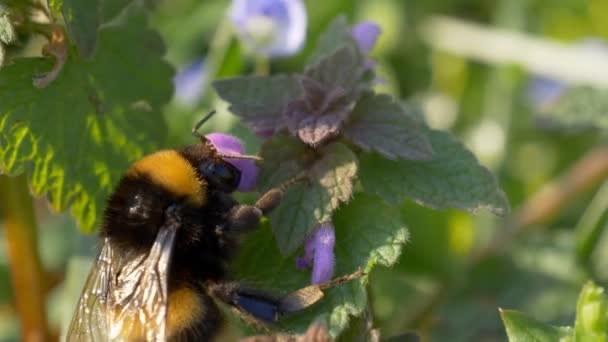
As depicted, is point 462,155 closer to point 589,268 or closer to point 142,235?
point 142,235

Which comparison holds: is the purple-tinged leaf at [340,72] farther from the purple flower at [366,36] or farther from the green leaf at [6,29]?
the green leaf at [6,29]

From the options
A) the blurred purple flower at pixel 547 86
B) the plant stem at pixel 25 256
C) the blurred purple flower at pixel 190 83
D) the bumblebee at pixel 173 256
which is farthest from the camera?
the blurred purple flower at pixel 547 86

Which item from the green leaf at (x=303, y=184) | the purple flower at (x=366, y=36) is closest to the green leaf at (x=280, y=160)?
the green leaf at (x=303, y=184)

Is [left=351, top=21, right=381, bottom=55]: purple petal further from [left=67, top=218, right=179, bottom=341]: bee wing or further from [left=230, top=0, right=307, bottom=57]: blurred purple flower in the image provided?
[left=67, top=218, right=179, bottom=341]: bee wing

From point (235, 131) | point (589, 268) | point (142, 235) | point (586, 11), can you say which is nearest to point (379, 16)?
point (586, 11)

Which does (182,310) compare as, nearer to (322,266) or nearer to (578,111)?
(322,266)
